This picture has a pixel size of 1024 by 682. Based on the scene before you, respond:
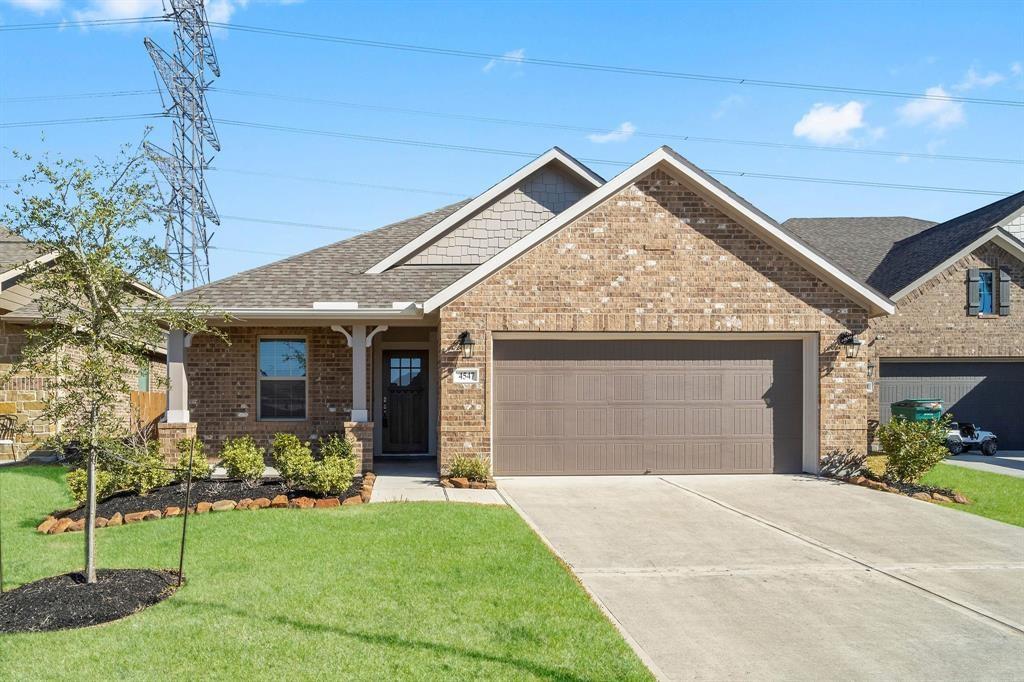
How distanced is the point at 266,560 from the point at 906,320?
54.5ft

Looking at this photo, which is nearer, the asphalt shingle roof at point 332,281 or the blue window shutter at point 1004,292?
the asphalt shingle roof at point 332,281

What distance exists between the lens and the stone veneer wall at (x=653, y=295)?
12.5m

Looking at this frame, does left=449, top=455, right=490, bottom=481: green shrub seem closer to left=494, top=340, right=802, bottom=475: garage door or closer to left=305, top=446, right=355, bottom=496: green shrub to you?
left=494, top=340, right=802, bottom=475: garage door

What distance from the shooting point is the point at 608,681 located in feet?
14.9

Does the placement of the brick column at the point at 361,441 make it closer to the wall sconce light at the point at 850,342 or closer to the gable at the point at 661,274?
the gable at the point at 661,274

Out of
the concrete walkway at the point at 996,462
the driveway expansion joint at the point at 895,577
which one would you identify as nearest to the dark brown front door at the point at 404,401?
the driveway expansion joint at the point at 895,577

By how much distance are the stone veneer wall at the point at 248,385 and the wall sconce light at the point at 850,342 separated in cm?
858

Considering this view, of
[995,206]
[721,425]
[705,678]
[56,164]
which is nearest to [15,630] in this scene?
[56,164]

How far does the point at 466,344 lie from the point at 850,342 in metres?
6.60

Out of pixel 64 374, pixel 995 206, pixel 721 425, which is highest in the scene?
pixel 995 206

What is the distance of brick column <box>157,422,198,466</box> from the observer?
499 inches

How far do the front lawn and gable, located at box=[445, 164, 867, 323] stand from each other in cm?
335

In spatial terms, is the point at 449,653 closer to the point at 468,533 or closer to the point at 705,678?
the point at 705,678

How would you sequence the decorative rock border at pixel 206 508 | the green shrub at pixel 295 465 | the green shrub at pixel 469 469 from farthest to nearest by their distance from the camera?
the green shrub at pixel 469 469, the green shrub at pixel 295 465, the decorative rock border at pixel 206 508
